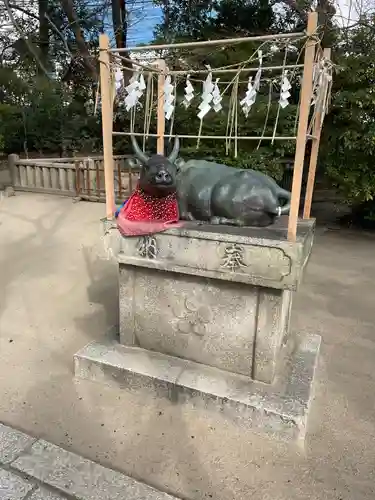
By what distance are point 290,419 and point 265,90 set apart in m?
6.64

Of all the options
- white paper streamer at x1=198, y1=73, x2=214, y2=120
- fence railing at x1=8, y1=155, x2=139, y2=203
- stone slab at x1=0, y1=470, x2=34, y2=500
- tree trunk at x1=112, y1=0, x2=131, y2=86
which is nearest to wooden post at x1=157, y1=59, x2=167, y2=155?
white paper streamer at x1=198, y1=73, x2=214, y2=120

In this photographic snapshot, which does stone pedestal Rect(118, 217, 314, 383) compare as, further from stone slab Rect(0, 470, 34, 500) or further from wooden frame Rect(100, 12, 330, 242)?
stone slab Rect(0, 470, 34, 500)

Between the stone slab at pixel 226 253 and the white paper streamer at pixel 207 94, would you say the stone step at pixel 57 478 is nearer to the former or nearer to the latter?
the stone slab at pixel 226 253

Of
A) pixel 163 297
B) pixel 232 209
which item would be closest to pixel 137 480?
pixel 163 297

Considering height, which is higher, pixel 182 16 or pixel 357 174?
pixel 182 16

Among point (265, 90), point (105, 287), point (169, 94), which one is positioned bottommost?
point (105, 287)

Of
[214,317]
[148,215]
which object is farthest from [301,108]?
[214,317]

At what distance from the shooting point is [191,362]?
2.79 meters

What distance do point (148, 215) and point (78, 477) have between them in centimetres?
150

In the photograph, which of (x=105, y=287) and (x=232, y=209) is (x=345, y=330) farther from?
(x=105, y=287)

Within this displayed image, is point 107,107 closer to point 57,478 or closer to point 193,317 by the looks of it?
point 193,317

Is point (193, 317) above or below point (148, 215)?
below

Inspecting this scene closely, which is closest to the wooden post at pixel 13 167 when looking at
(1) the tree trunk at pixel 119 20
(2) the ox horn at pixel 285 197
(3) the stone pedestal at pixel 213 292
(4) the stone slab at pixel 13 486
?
(1) the tree trunk at pixel 119 20

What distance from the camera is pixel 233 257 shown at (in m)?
2.38
